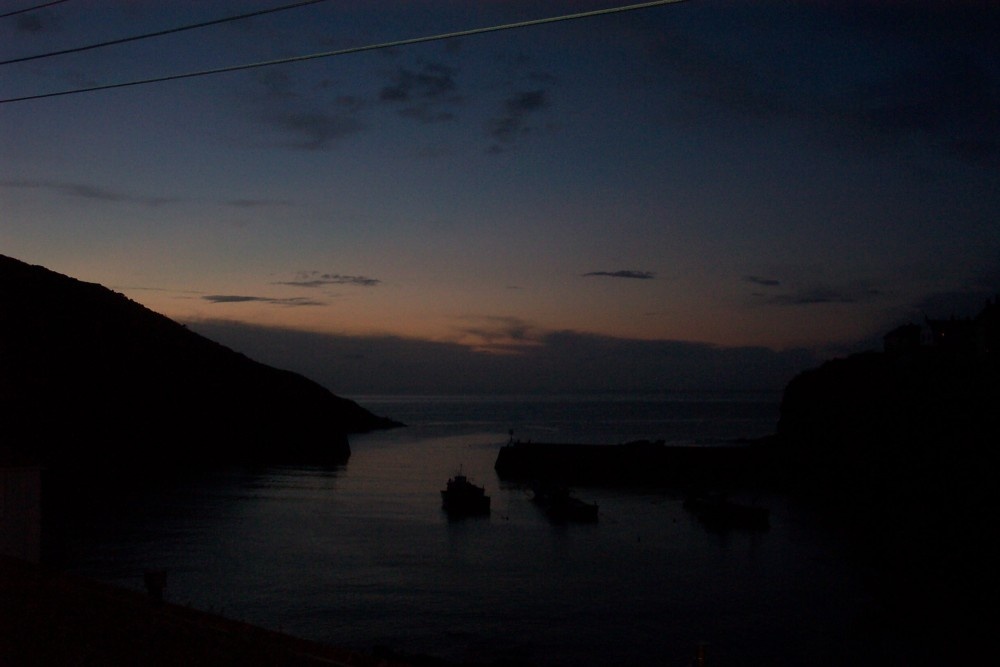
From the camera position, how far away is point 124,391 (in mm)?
90688

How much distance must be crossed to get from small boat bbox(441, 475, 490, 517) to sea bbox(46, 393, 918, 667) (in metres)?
1.10

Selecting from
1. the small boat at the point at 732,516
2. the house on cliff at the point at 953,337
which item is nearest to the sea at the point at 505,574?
the small boat at the point at 732,516

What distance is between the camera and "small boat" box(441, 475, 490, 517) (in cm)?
5169

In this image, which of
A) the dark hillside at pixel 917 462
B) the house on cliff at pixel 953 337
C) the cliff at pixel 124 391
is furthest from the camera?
the cliff at pixel 124 391

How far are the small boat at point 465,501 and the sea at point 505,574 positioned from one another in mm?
1102

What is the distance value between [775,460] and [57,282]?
8024 cm

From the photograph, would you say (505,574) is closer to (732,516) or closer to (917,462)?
(732,516)

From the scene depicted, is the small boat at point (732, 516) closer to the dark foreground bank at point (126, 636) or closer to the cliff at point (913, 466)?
the cliff at point (913, 466)

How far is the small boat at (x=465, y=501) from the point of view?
170ft

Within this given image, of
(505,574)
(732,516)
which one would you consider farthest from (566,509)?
(505,574)

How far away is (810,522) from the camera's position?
2016 inches

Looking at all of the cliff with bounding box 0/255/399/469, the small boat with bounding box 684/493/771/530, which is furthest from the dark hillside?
the cliff with bounding box 0/255/399/469

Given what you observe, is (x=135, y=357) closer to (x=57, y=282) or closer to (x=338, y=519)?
(x=57, y=282)

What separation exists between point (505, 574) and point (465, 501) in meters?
17.7
